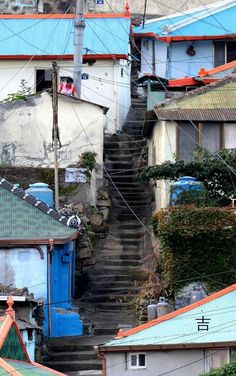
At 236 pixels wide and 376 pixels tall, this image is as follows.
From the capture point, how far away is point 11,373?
1405 inches

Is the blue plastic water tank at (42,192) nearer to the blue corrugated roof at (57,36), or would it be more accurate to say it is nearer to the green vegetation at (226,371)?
the blue corrugated roof at (57,36)

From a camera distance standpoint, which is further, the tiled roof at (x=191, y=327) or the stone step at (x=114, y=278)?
the stone step at (x=114, y=278)

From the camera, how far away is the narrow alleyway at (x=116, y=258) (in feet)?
145

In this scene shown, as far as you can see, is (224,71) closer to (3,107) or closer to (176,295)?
(3,107)

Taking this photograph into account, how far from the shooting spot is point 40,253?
45875mm

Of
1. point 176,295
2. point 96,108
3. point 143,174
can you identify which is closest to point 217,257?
point 176,295

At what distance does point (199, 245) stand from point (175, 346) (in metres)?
6.41

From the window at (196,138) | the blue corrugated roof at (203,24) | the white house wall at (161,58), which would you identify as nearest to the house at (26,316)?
the window at (196,138)

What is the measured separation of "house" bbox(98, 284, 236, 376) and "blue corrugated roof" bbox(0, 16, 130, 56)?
61.8ft

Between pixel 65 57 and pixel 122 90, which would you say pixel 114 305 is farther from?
pixel 65 57

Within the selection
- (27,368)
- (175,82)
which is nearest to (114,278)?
(27,368)

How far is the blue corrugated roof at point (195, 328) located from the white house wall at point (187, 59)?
2188 centimetres

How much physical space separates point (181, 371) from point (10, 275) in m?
7.50

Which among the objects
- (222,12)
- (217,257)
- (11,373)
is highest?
(222,12)
